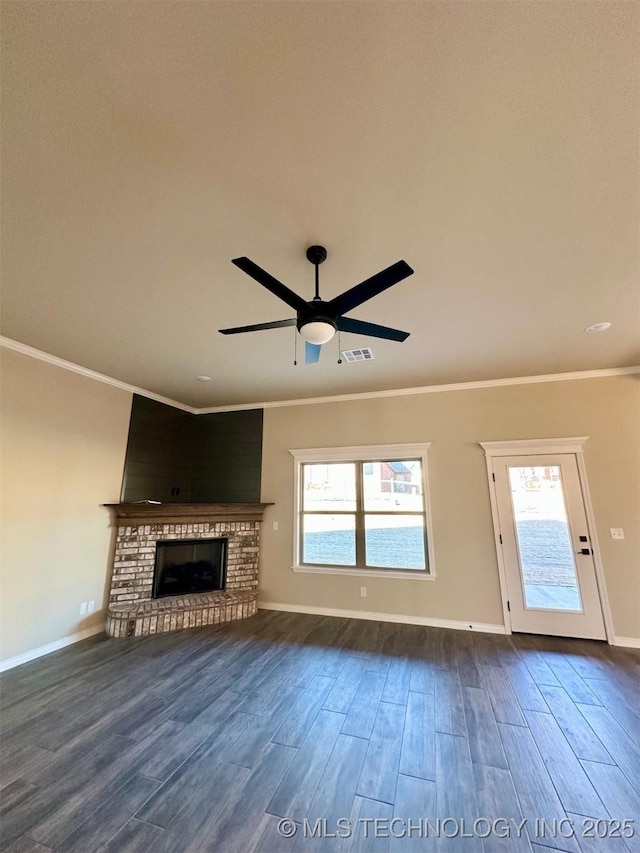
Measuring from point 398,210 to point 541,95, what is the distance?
2.32 feet

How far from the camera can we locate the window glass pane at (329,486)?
198 inches

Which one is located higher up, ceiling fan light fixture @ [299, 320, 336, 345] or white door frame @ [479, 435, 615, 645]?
ceiling fan light fixture @ [299, 320, 336, 345]

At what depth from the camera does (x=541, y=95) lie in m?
1.35

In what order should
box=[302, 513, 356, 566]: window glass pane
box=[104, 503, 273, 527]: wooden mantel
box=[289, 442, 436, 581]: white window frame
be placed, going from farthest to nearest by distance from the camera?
1. box=[302, 513, 356, 566]: window glass pane
2. box=[289, 442, 436, 581]: white window frame
3. box=[104, 503, 273, 527]: wooden mantel

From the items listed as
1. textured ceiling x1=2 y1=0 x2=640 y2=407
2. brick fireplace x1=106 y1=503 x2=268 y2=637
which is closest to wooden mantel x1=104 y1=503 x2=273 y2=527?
brick fireplace x1=106 y1=503 x2=268 y2=637

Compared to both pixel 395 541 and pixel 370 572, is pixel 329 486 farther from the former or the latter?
pixel 370 572

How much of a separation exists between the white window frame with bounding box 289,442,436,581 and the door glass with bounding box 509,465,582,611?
105cm

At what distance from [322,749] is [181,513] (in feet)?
10.5

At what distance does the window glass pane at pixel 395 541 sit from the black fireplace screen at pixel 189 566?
2128mm

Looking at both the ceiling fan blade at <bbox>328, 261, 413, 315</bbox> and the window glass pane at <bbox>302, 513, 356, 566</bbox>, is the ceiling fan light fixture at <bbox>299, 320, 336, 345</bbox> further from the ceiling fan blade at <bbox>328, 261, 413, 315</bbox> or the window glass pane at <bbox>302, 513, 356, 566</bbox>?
the window glass pane at <bbox>302, 513, 356, 566</bbox>

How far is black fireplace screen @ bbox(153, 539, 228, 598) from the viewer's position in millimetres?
4555

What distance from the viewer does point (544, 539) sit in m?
4.04

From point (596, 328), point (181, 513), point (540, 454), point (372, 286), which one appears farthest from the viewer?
point (181, 513)

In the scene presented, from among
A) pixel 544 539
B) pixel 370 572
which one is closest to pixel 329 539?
pixel 370 572
